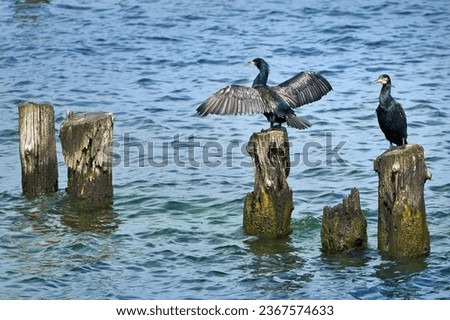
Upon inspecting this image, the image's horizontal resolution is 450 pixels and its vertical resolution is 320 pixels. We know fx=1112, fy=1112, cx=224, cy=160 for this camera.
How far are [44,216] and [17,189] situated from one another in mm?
1198

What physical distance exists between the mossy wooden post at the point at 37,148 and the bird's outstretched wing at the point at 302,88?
2.84 m

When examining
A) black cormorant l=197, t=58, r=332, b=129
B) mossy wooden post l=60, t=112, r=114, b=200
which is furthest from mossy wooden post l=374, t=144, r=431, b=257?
mossy wooden post l=60, t=112, r=114, b=200

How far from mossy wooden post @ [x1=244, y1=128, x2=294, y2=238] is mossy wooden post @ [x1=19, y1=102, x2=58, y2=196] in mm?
2760

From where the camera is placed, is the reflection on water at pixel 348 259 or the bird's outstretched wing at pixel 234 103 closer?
the reflection on water at pixel 348 259

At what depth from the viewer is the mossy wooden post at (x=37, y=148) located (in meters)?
13.5

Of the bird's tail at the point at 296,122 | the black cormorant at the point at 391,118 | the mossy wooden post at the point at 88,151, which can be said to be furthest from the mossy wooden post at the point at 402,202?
the mossy wooden post at the point at 88,151

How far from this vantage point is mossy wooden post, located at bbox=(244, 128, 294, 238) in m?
11.9

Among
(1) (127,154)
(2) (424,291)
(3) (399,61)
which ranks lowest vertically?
(2) (424,291)

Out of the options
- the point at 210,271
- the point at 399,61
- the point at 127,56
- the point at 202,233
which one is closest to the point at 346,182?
the point at 202,233

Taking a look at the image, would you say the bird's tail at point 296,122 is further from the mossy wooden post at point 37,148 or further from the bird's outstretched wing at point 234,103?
the mossy wooden post at point 37,148

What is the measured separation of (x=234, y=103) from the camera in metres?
12.5

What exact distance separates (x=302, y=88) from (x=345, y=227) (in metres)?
2.16

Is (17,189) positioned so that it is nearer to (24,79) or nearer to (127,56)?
(24,79)

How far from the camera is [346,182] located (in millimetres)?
15445
